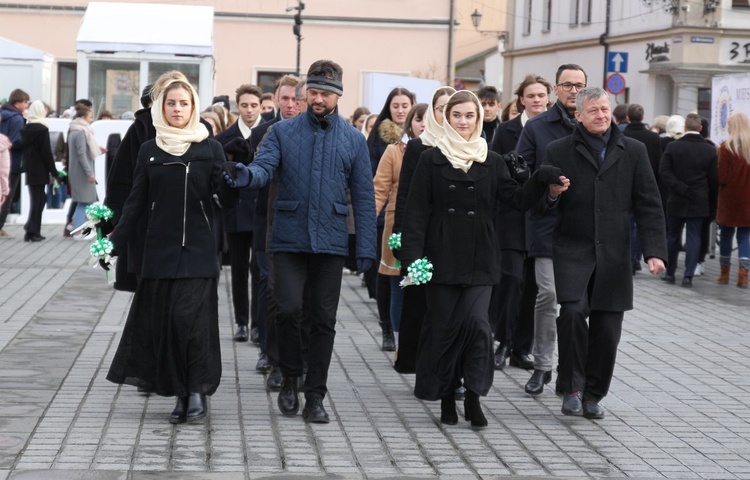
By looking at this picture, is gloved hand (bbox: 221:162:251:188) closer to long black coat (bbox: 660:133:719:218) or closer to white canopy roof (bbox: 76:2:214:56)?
long black coat (bbox: 660:133:719:218)

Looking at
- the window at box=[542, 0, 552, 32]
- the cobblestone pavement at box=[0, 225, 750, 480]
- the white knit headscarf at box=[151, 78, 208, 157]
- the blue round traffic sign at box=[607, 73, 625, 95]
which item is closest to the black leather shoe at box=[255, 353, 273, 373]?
the cobblestone pavement at box=[0, 225, 750, 480]

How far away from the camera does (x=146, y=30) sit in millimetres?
23625

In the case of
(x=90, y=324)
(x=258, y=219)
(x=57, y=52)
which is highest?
(x=57, y=52)

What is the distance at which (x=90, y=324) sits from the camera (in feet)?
38.0

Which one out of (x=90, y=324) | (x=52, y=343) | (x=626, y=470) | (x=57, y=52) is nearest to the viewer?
(x=626, y=470)

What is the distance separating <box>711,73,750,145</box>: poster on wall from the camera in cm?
1881

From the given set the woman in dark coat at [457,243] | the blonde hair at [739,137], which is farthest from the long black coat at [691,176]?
the woman in dark coat at [457,243]

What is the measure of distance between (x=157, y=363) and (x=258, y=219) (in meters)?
1.97

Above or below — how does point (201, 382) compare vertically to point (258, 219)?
below

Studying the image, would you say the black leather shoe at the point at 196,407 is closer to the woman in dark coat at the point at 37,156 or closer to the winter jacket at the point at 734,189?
the winter jacket at the point at 734,189

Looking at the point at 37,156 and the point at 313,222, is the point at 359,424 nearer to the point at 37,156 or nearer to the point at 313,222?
the point at 313,222

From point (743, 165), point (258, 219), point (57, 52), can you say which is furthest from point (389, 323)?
point (57, 52)

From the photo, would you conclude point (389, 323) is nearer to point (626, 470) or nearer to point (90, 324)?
point (90, 324)

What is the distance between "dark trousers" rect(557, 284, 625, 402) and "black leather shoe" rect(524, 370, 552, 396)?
0.69 metres
